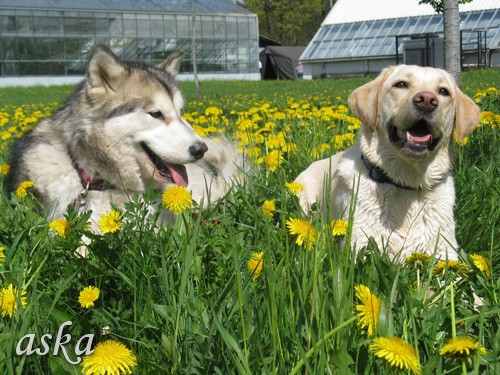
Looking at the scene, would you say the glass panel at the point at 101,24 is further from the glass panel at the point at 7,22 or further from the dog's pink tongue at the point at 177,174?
the dog's pink tongue at the point at 177,174

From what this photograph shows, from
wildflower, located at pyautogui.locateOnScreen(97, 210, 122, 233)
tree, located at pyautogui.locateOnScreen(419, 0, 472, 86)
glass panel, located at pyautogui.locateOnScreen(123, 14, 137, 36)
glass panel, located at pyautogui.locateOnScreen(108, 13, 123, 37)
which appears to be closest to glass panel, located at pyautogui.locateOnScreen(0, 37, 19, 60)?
glass panel, located at pyautogui.locateOnScreen(108, 13, 123, 37)

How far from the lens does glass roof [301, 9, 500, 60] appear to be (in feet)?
118

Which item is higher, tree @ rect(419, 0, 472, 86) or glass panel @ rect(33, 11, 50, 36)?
glass panel @ rect(33, 11, 50, 36)

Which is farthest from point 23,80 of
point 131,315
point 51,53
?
point 131,315

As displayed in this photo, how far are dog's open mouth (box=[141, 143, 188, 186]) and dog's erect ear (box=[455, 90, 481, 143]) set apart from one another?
5.31 ft

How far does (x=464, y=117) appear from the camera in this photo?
3479 mm

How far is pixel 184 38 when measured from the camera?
4153cm

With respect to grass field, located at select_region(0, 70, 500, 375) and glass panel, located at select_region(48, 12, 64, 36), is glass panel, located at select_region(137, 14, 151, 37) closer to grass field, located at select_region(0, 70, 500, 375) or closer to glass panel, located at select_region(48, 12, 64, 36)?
glass panel, located at select_region(48, 12, 64, 36)

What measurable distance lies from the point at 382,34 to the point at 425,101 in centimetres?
3925

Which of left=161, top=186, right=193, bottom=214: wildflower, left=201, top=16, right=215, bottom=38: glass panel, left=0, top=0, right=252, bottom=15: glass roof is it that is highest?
left=0, top=0, right=252, bottom=15: glass roof

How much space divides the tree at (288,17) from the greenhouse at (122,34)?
12.4 meters

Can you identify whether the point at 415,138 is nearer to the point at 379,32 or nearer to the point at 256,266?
the point at 256,266

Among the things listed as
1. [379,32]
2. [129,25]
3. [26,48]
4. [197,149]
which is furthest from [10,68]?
[197,149]

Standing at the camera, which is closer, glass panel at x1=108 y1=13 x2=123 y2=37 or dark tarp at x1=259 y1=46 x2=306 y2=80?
glass panel at x1=108 y1=13 x2=123 y2=37
